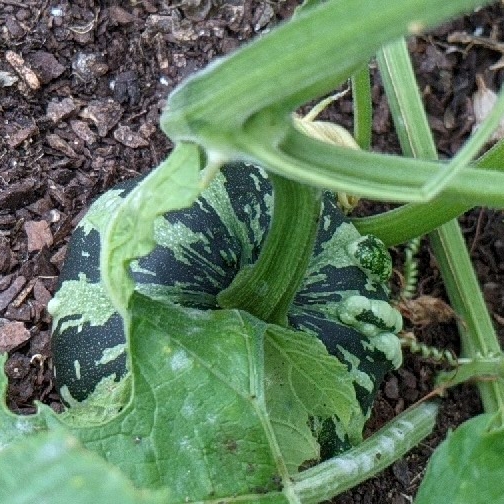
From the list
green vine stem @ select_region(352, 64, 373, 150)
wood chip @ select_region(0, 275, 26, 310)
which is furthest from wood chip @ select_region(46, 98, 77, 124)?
green vine stem @ select_region(352, 64, 373, 150)

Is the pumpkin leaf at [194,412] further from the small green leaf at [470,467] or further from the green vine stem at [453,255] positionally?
the green vine stem at [453,255]

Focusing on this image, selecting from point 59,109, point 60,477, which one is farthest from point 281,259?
point 59,109

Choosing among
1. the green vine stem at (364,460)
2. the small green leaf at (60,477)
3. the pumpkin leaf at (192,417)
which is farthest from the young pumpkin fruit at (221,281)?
the small green leaf at (60,477)

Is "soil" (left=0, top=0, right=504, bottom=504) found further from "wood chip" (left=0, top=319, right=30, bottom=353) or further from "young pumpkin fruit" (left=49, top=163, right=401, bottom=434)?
"young pumpkin fruit" (left=49, top=163, right=401, bottom=434)

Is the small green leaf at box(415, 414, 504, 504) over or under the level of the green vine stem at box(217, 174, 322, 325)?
under

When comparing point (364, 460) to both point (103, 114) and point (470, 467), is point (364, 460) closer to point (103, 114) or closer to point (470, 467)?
point (470, 467)

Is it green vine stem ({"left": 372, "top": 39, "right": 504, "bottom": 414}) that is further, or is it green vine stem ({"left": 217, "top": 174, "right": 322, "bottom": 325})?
green vine stem ({"left": 372, "top": 39, "right": 504, "bottom": 414})

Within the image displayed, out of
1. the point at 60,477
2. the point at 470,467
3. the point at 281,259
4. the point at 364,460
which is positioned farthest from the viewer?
the point at 364,460
